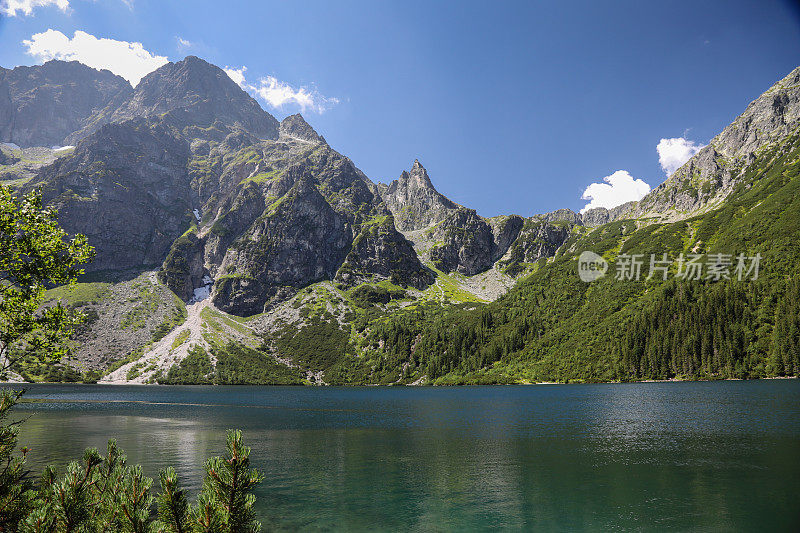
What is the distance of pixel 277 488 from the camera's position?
3788 cm

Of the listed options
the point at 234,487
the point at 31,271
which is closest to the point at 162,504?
the point at 234,487

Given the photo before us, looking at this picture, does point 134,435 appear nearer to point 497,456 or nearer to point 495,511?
point 497,456

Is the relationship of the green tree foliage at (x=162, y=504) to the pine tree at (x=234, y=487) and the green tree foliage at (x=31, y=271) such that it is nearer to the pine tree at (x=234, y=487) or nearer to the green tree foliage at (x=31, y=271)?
the pine tree at (x=234, y=487)

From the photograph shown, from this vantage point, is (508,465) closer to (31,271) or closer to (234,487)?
(234,487)

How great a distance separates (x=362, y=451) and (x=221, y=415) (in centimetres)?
6908

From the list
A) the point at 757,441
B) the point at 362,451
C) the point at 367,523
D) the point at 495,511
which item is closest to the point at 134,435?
the point at 362,451

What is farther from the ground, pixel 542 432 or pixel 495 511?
pixel 495 511

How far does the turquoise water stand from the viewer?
28.8 meters

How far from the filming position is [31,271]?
19.5 m

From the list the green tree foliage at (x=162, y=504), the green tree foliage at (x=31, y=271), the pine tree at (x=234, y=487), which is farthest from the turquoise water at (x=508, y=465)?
the pine tree at (x=234, y=487)

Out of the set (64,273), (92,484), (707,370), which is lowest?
(707,370)

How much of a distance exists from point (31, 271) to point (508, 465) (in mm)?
46263

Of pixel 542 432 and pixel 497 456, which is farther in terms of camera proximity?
pixel 542 432

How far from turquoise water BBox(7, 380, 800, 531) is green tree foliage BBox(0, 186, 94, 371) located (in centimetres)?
1933
